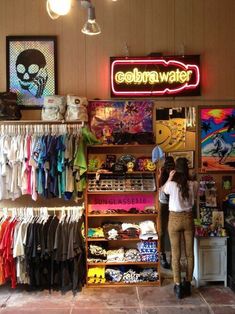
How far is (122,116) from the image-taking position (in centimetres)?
514

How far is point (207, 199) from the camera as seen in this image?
516 cm

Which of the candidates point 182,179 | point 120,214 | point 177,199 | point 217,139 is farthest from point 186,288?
point 217,139

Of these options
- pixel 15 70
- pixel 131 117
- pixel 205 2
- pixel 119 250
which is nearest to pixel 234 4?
pixel 205 2

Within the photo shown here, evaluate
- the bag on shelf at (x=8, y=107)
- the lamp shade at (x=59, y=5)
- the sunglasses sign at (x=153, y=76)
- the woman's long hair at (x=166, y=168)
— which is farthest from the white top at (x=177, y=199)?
the lamp shade at (x=59, y=5)

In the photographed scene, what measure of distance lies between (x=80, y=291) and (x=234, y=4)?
4.43 meters

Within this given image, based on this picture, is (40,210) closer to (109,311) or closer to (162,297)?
(109,311)

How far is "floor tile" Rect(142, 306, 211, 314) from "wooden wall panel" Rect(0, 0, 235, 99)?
2.80 m

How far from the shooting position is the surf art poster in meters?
5.17

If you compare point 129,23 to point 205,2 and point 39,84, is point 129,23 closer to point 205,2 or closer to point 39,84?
point 205,2

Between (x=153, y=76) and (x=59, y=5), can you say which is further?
(x=153, y=76)

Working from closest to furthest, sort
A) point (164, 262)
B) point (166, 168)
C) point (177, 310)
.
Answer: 1. point (177, 310)
2. point (166, 168)
3. point (164, 262)

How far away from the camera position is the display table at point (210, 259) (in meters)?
4.79

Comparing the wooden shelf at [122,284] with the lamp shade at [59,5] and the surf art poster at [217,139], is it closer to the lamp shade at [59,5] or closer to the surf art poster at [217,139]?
the surf art poster at [217,139]

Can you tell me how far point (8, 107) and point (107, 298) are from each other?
273cm
